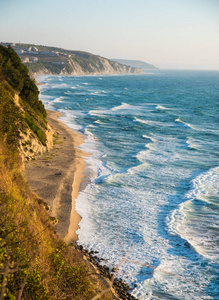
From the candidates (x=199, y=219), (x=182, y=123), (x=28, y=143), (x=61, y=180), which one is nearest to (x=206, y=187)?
(x=199, y=219)

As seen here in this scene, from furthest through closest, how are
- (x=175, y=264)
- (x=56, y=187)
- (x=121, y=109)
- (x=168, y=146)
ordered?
(x=121, y=109), (x=168, y=146), (x=56, y=187), (x=175, y=264)

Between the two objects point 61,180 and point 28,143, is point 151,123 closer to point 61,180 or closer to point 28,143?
point 28,143

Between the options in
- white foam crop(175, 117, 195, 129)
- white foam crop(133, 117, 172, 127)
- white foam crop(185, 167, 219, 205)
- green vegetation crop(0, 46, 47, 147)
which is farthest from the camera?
white foam crop(133, 117, 172, 127)

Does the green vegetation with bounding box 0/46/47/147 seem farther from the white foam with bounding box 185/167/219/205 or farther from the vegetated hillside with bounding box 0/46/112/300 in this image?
the white foam with bounding box 185/167/219/205

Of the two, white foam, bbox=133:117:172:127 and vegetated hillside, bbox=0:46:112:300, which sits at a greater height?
vegetated hillside, bbox=0:46:112:300

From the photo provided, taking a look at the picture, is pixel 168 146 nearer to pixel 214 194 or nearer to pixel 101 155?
pixel 101 155

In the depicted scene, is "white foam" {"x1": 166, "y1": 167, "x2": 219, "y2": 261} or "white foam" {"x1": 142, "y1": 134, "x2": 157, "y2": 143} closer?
"white foam" {"x1": 166, "y1": 167, "x2": 219, "y2": 261}

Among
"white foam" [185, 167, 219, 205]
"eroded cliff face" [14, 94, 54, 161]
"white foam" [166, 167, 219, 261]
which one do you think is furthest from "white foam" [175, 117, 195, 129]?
"eroded cliff face" [14, 94, 54, 161]

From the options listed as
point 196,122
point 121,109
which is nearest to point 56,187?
point 196,122

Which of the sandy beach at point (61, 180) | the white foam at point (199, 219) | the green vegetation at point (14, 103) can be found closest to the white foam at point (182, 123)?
the sandy beach at point (61, 180)
